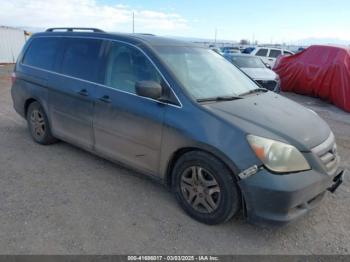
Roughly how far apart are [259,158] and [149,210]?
1348 millimetres

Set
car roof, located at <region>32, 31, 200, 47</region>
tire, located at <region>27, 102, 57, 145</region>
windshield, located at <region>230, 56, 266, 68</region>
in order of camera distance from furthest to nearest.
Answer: windshield, located at <region>230, 56, 266, 68</region>
tire, located at <region>27, 102, 57, 145</region>
car roof, located at <region>32, 31, 200, 47</region>

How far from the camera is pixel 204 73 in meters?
3.64

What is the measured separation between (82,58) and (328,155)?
322 centimetres

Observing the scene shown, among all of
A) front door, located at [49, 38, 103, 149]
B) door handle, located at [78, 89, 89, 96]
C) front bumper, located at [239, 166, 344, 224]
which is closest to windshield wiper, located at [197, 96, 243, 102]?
front bumper, located at [239, 166, 344, 224]

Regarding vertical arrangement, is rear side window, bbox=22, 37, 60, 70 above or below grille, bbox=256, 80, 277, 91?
above

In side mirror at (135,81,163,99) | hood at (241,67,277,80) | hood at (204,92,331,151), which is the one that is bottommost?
hood at (241,67,277,80)

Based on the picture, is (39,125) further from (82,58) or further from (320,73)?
(320,73)

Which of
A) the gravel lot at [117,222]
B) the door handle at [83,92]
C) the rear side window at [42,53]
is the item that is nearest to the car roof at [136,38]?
the rear side window at [42,53]

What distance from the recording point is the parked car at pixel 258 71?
→ 10305 millimetres

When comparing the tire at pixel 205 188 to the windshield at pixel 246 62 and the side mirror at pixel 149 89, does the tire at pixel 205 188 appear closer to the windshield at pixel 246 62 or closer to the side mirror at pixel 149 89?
the side mirror at pixel 149 89

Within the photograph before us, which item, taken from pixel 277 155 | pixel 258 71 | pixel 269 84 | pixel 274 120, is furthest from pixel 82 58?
pixel 258 71

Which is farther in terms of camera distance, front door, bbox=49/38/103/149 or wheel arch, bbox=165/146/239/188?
front door, bbox=49/38/103/149

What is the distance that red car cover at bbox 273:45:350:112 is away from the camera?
9.57 metres

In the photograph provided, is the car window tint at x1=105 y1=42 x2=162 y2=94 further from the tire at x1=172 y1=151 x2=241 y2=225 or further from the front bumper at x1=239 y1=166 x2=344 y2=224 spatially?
the front bumper at x1=239 y1=166 x2=344 y2=224
